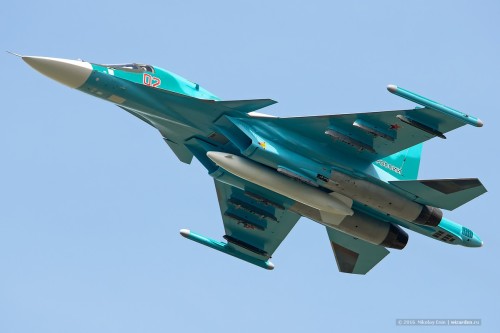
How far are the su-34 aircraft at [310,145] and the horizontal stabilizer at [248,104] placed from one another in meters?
0.03

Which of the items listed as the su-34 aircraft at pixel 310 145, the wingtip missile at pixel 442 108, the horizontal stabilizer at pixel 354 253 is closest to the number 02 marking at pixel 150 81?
the su-34 aircraft at pixel 310 145

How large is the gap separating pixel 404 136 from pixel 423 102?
1.58 metres

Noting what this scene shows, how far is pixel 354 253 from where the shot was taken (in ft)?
114

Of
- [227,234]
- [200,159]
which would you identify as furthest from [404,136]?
[227,234]

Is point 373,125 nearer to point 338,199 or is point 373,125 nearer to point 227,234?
point 338,199

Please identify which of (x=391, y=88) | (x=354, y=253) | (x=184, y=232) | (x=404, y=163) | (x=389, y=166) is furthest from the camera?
(x=184, y=232)

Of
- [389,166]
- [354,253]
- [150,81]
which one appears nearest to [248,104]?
[150,81]

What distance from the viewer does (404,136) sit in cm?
2944

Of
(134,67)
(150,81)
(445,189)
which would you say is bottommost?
(445,189)

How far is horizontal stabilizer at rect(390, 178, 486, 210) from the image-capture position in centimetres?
2986

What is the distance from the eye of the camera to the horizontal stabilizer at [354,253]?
3434 cm

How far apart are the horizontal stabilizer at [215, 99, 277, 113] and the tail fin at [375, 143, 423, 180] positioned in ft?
14.2

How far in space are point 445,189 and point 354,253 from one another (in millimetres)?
5671

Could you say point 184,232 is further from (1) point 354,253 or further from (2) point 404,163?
(2) point 404,163
